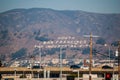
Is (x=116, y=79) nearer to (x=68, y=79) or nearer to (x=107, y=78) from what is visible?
(x=107, y=78)

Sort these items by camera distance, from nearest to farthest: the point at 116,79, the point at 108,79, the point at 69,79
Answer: the point at 108,79 → the point at 116,79 → the point at 69,79

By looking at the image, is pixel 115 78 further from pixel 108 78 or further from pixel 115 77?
pixel 108 78

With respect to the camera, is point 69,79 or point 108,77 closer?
point 108,77

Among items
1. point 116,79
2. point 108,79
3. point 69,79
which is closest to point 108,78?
point 108,79

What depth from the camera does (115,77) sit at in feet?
452

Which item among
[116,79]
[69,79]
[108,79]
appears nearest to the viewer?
[108,79]

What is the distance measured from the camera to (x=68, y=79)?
15625 centimetres

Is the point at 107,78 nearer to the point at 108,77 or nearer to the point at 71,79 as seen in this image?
the point at 108,77

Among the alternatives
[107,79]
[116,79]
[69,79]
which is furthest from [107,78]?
[69,79]

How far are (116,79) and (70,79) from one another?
2340 centimetres

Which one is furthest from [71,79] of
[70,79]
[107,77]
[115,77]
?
[107,77]

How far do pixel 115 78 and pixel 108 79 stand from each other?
37.2 feet

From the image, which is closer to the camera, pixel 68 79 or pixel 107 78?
A: pixel 107 78

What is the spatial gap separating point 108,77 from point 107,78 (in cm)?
29
